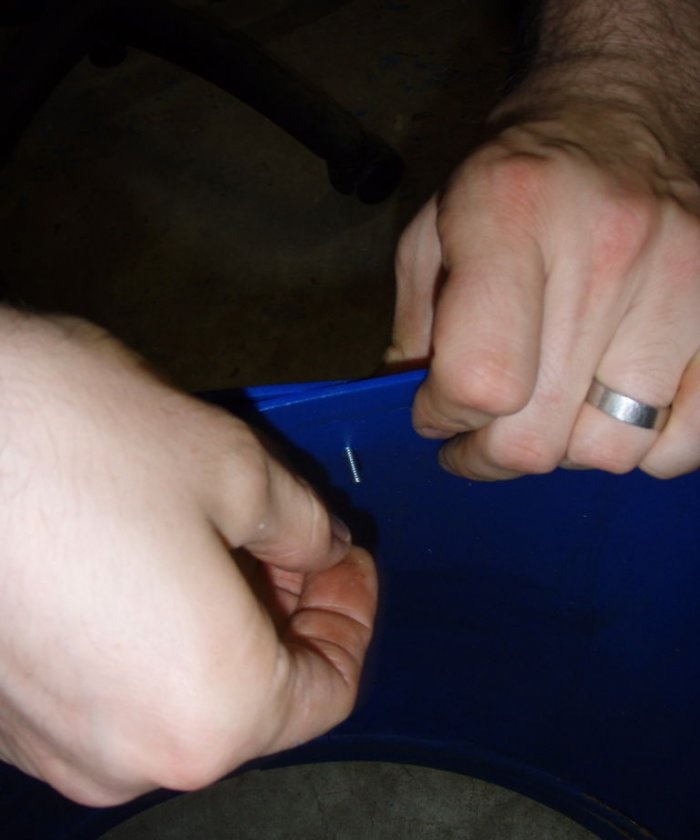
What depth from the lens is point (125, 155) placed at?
140cm

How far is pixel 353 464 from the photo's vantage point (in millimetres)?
561

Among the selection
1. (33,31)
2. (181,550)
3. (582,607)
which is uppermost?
(181,550)

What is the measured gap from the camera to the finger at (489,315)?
0.39m

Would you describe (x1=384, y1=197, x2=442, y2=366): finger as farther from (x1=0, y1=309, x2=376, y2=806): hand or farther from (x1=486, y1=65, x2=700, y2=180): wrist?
(x1=0, y1=309, x2=376, y2=806): hand

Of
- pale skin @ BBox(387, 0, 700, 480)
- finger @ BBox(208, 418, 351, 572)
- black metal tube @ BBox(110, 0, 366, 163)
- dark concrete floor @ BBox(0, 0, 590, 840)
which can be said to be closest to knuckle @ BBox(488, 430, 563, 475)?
pale skin @ BBox(387, 0, 700, 480)

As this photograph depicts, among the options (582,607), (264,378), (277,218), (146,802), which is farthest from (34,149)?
(582,607)

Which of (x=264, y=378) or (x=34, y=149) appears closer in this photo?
(x=264, y=378)

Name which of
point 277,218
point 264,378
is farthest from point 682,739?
point 277,218

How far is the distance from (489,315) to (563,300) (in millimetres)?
50

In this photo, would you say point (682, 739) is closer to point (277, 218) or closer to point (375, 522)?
point (375, 522)

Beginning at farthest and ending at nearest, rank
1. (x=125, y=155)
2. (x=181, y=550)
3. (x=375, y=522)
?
(x=125, y=155)
(x=375, y=522)
(x=181, y=550)

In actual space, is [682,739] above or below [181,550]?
below

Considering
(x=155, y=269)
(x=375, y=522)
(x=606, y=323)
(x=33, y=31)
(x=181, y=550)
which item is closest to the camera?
(x=181, y=550)

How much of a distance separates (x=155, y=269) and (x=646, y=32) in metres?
0.86
